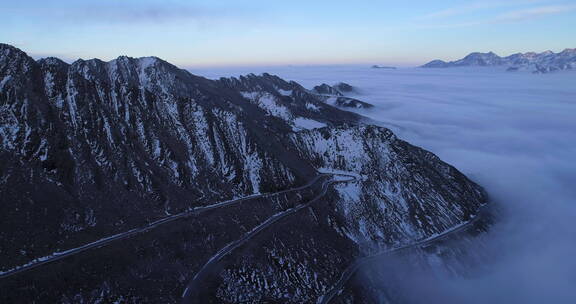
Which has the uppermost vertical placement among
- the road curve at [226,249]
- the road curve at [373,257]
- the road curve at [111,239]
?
the road curve at [111,239]

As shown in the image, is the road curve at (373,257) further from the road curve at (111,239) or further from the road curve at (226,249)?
the road curve at (111,239)

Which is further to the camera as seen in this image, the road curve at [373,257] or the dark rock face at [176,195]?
the road curve at [373,257]

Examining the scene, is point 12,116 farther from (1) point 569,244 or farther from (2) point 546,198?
(2) point 546,198

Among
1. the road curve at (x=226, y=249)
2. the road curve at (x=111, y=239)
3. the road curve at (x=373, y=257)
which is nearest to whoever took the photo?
the road curve at (x=111, y=239)

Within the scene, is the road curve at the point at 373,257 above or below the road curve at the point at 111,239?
below

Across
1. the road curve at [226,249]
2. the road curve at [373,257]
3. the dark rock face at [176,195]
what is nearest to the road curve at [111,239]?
the dark rock face at [176,195]

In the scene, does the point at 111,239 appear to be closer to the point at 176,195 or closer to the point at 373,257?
the point at 176,195

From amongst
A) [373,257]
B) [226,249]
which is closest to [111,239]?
[226,249]

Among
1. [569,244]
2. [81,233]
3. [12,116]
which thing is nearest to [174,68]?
[12,116]
